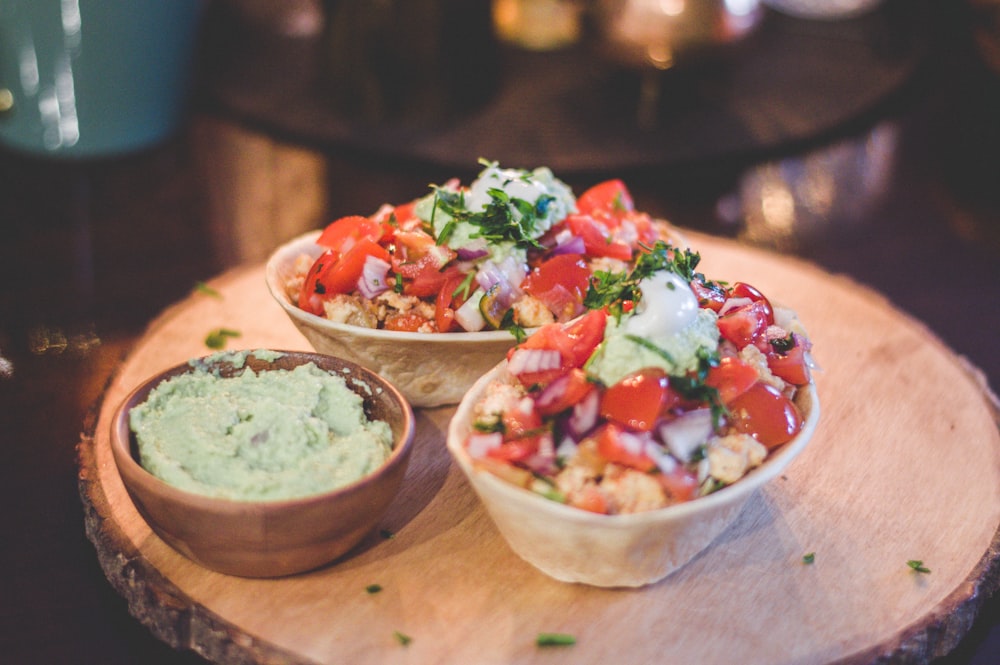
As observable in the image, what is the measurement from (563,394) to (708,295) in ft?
1.84

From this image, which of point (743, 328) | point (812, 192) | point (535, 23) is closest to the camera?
Answer: point (743, 328)

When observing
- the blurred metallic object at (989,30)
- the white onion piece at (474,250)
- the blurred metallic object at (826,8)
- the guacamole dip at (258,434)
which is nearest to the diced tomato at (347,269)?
the white onion piece at (474,250)

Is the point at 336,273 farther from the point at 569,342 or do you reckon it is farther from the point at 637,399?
the point at 637,399

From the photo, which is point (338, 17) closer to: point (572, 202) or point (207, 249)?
point (207, 249)

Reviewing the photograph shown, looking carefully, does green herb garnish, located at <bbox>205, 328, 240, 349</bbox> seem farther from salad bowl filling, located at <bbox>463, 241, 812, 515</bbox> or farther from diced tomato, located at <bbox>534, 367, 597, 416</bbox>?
diced tomato, located at <bbox>534, 367, 597, 416</bbox>

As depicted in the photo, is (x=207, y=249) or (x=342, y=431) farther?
(x=207, y=249)

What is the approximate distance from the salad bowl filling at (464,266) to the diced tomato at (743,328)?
15.7 inches

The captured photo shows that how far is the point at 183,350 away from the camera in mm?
3100

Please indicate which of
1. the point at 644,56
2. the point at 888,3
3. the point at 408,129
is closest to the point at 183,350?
the point at 408,129

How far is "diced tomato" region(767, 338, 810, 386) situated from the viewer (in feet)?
8.17

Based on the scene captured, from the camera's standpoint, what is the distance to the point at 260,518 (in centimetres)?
208

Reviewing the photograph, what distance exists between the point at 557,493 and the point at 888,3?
5.80m

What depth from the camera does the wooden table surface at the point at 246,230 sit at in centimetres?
269

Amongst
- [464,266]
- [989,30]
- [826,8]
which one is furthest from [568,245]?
[826,8]
